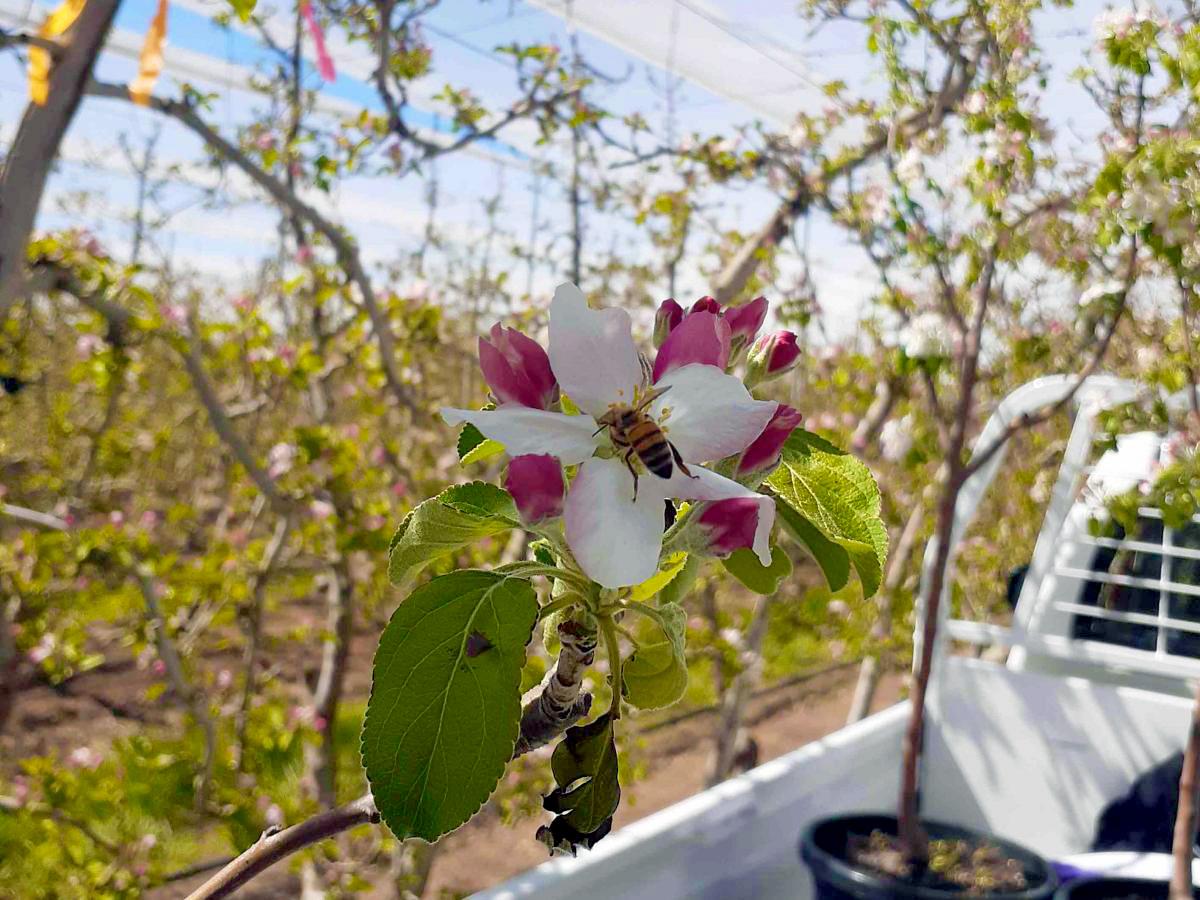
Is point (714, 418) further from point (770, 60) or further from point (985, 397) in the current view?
point (770, 60)

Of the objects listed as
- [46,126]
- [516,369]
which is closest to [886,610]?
[46,126]

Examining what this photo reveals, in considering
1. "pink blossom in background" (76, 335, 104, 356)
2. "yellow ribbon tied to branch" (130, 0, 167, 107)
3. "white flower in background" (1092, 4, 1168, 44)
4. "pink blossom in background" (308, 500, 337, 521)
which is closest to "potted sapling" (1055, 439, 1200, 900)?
"white flower in background" (1092, 4, 1168, 44)

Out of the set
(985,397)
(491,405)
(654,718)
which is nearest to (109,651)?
(654,718)

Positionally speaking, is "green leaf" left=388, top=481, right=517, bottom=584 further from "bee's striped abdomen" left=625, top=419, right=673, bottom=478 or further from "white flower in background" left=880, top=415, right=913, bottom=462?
"white flower in background" left=880, top=415, right=913, bottom=462

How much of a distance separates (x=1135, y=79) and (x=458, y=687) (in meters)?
1.57

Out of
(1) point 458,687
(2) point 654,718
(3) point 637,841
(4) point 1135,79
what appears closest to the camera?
(1) point 458,687

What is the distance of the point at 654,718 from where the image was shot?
4547mm

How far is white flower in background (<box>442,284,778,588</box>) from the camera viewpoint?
1.10 feet

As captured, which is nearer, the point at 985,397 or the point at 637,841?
the point at 637,841

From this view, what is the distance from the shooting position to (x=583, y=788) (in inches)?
14.7

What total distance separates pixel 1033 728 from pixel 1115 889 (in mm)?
504

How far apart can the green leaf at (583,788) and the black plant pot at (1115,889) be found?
1.27 meters

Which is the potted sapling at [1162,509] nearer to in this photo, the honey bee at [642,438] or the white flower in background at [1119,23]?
the white flower in background at [1119,23]

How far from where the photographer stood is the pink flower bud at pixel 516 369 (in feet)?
1.26
